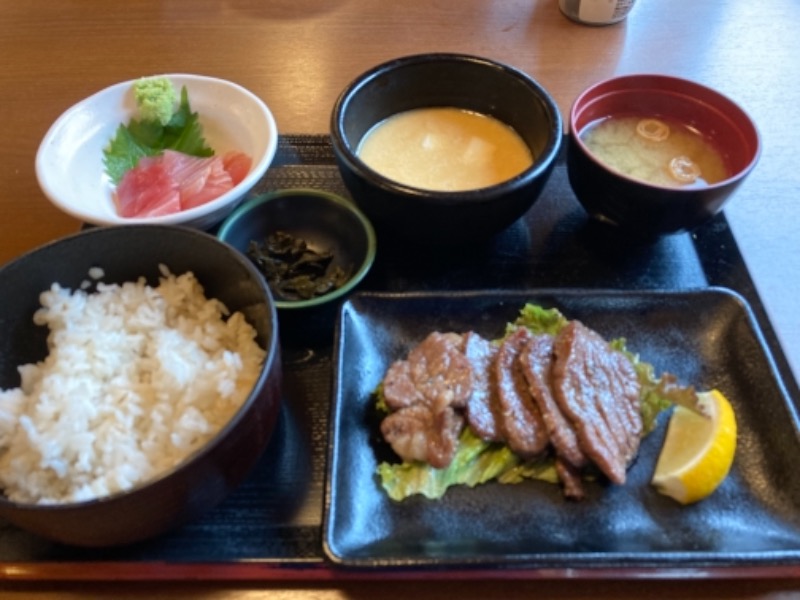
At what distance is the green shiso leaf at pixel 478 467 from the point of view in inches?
58.4

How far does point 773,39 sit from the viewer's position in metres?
2.90

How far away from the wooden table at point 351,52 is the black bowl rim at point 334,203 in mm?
545

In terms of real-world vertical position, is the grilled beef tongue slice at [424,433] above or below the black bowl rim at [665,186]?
below

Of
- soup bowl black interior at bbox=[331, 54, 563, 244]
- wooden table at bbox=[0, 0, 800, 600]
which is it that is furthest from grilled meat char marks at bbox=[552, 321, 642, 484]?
wooden table at bbox=[0, 0, 800, 600]

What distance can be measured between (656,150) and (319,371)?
3.66ft

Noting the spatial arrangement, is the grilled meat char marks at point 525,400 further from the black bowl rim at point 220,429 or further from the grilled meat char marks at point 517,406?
the black bowl rim at point 220,429

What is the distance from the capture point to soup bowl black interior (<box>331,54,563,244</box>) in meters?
1.71

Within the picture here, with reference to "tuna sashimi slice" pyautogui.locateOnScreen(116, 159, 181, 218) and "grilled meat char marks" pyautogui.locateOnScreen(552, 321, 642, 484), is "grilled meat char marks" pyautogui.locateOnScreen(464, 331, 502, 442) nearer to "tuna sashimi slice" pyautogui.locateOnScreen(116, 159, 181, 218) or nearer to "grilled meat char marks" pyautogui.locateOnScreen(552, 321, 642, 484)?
"grilled meat char marks" pyautogui.locateOnScreen(552, 321, 642, 484)

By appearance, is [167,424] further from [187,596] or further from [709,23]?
[709,23]

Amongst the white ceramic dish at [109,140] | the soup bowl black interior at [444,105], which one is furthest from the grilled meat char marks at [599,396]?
the white ceramic dish at [109,140]

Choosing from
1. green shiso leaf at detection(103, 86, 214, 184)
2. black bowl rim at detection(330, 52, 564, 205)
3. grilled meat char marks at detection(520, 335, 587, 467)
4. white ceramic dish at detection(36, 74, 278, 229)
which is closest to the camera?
grilled meat char marks at detection(520, 335, 587, 467)

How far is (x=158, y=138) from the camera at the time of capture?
7.13 ft

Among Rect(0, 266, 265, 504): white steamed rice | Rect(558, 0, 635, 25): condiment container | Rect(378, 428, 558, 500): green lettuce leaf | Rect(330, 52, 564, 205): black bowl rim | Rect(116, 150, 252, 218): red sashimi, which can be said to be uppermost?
Rect(330, 52, 564, 205): black bowl rim

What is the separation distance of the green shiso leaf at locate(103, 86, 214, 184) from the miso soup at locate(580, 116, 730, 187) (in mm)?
1169
